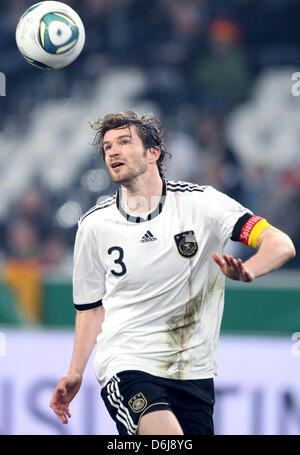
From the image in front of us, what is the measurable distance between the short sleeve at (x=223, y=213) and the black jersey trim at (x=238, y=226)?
0.05ft

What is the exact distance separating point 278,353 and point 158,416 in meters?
2.76

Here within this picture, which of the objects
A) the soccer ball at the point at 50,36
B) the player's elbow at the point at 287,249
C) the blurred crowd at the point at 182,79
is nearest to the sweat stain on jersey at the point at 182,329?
the player's elbow at the point at 287,249

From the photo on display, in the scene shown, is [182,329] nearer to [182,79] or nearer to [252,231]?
[252,231]

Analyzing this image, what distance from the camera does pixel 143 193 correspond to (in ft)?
14.8

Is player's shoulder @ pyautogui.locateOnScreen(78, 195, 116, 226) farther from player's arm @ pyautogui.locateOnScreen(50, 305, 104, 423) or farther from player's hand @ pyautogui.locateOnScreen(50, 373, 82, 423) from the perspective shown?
player's hand @ pyautogui.locateOnScreen(50, 373, 82, 423)

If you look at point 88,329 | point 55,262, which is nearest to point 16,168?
point 55,262

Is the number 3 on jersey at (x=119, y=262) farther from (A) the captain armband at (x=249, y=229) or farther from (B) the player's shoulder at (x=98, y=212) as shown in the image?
(A) the captain armband at (x=249, y=229)

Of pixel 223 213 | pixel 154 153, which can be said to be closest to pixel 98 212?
pixel 154 153

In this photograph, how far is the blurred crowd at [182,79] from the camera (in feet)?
29.2

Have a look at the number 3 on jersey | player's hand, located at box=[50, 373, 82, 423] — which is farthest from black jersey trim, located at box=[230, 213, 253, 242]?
player's hand, located at box=[50, 373, 82, 423]

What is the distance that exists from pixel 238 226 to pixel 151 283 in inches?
21.1

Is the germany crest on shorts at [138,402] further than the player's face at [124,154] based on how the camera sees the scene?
No
